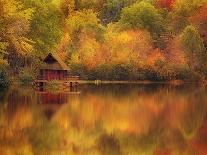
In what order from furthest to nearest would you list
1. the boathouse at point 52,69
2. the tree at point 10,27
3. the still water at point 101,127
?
the boathouse at point 52,69
the tree at point 10,27
the still water at point 101,127

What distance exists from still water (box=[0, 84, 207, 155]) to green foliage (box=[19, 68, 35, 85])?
20337 mm

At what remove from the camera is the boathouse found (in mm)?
53094

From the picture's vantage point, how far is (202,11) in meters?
78.6

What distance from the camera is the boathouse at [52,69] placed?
2090 inches

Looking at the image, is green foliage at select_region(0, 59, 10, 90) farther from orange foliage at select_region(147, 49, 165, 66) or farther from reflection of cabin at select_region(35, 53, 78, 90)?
orange foliage at select_region(147, 49, 165, 66)

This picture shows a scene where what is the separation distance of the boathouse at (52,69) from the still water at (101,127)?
54.8 ft

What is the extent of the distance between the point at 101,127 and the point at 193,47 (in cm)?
4976

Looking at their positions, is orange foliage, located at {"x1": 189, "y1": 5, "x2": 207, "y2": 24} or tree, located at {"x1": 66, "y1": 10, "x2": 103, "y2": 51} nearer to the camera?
tree, located at {"x1": 66, "y1": 10, "x2": 103, "y2": 51}

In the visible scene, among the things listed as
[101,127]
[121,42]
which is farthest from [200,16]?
[101,127]

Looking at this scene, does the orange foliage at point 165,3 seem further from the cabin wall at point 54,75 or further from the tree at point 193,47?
the cabin wall at point 54,75

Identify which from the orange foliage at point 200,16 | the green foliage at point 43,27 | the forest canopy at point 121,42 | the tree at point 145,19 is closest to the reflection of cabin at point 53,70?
the forest canopy at point 121,42

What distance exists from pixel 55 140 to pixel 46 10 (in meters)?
46.3

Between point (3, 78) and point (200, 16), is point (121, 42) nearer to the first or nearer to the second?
point (200, 16)

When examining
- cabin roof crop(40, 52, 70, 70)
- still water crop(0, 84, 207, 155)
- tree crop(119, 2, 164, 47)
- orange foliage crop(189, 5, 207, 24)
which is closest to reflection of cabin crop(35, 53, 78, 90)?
cabin roof crop(40, 52, 70, 70)
